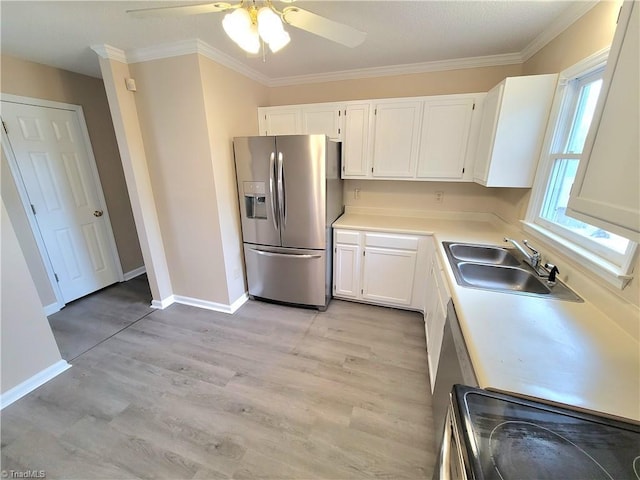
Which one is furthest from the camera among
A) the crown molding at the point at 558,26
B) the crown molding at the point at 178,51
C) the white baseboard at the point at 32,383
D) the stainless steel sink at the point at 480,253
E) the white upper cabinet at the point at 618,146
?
the crown molding at the point at 178,51

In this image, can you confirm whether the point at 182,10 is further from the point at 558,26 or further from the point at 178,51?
the point at 558,26

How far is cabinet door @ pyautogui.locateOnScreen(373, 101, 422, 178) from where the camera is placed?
2.50 metres

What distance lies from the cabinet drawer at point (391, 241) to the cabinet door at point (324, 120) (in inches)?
43.0

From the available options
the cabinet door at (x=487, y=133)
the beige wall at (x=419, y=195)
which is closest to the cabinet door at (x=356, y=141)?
the beige wall at (x=419, y=195)

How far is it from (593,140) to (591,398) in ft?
2.64

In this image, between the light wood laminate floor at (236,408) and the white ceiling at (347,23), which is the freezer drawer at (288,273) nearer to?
the light wood laminate floor at (236,408)

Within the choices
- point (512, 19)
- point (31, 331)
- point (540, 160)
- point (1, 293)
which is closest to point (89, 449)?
point (31, 331)

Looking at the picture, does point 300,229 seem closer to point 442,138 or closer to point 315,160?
point 315,160

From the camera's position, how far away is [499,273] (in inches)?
66.9

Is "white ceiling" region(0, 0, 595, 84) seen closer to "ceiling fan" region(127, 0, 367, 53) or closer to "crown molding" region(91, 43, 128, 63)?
"crown molding" region(91, 43, 128, 63)

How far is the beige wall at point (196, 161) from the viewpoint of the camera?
221 cm

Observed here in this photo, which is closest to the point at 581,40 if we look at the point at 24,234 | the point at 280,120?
the point at 280,120

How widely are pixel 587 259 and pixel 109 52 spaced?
348 centimetres

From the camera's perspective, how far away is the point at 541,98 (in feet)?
5.98
